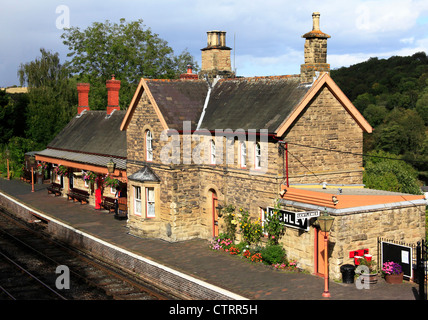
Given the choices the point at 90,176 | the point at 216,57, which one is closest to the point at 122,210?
the point at 90,176

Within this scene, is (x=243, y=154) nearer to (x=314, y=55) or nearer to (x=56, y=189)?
(x=314, y=55)

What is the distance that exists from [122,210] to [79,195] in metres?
6.18

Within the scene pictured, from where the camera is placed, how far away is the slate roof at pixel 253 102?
20.0 meters

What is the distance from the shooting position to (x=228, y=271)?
59.8 feet

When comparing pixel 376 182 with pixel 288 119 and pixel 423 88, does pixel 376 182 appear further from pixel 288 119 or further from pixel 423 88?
pixel 423 88

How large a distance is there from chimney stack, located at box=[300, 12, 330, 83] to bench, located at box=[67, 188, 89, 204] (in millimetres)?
17931

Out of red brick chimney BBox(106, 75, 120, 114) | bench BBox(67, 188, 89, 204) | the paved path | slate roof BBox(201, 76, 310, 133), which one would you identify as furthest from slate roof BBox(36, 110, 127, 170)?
slate roof BBox(201, 76, 310, 133)

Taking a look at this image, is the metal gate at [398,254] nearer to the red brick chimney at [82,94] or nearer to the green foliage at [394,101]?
the green foliage at [394,101]

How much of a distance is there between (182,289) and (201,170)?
7.62m

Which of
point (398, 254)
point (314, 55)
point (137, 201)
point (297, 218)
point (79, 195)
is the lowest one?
point (79, 195)

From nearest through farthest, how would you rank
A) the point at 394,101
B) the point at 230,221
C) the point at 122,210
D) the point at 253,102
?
the point at 230,221, the point at 253,102, the point at 122,210, the point at 394,101

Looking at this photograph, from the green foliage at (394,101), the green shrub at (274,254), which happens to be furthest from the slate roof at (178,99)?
the green foliage at (394,101)

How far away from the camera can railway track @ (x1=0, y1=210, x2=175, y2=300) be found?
17.5 meters

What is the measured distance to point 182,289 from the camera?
16.8m
